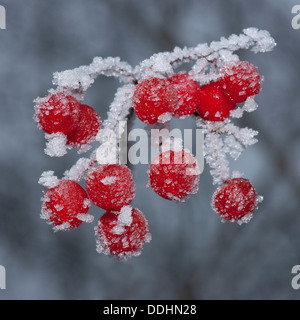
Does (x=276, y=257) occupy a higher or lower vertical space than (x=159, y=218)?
lower

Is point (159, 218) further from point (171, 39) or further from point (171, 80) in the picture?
point (171, 80)

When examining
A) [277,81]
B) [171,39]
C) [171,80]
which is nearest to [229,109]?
[171,80]

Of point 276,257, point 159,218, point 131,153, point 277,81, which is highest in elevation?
point 277,81

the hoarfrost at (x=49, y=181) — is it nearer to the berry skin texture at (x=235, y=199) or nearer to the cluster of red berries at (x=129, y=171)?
the cluster of red berries at (x=129, y=171)

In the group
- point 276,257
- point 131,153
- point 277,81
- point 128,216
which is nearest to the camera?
point 128,216

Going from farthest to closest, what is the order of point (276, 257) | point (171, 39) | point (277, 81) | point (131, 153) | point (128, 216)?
point (276, 257)
point (277, 81)
point (171, 39)
point (131, 153)
point (128, 216)

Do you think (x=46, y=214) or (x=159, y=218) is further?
(x=159, y=218)
